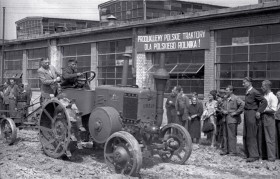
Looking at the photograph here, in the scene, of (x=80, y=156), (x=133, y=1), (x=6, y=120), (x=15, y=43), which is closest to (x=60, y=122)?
(x=80, y=156)

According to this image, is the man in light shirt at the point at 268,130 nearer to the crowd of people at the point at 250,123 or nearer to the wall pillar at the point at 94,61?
the crowd of people at the point at 250,123

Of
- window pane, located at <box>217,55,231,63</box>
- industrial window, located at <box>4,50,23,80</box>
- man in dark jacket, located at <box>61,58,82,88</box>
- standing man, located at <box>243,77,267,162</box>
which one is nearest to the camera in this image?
man in dark jacket, located at <box>61,58,82,88</box>

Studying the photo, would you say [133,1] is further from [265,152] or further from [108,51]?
[265,152]

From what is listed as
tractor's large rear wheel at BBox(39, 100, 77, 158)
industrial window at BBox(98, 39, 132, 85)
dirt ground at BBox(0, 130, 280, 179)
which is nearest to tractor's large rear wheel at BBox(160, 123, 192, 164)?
dirt ground at BBox(0, 130, 280, 179)

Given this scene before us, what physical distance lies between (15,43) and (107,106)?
16879mm

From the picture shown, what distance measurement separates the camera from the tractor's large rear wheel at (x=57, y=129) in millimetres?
A: 6703

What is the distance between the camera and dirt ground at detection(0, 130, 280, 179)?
5707 mm

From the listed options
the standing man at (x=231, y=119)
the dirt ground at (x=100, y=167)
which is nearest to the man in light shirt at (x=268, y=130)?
the dirt ground at (x=100, y=167)

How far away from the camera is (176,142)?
6867mm

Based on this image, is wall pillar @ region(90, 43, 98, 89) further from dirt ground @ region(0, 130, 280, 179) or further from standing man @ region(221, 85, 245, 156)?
standing man @ region(221, 85, 245, 156)

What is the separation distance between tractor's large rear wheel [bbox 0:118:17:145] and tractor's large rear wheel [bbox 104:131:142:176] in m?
3.39

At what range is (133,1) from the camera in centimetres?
2509

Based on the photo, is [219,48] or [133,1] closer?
[219,48]

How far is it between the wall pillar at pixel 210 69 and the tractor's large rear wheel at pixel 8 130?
663 cm
